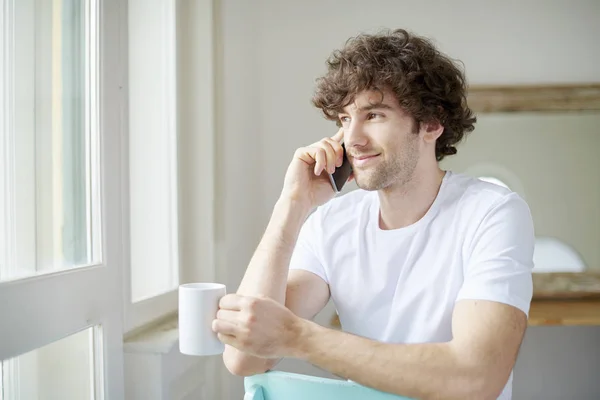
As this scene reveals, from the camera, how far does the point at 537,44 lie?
2408 millimetres

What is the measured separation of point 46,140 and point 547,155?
194cm

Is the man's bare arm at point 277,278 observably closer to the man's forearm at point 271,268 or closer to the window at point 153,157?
the man's forearm at point 271,268

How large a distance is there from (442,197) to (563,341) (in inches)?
53.6

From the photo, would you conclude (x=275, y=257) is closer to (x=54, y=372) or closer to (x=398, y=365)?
(x=398, y=365)

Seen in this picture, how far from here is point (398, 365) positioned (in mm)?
999

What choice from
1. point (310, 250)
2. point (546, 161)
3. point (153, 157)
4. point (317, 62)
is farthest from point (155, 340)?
point (546, 161)

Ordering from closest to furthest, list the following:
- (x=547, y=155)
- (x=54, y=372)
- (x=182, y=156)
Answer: (x=54, y=372) < (x=182, y=156) < (x=547, y=155)

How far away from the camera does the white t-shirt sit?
1.17 meters

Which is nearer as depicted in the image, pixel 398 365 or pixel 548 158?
pixel 398 365

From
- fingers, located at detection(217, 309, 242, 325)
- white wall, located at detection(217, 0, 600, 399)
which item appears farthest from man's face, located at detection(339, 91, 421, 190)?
white wall, located at detection(217, 0, 600, 399)

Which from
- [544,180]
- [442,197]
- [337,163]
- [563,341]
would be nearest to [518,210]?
[442,197]

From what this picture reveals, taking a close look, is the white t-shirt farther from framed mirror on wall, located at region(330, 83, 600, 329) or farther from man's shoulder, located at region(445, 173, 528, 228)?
framed mirror on wall, located at region(330, 83, 600, 329)

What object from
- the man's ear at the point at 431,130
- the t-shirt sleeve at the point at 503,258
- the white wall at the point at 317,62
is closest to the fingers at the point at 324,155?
the man's ear at the point at 431,130

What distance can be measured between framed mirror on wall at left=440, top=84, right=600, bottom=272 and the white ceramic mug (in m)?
1.61
